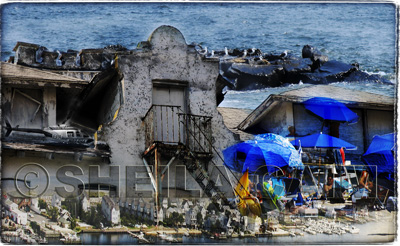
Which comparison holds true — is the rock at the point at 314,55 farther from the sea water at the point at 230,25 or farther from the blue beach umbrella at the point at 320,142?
the blue beach umbrella at the point at 320,142

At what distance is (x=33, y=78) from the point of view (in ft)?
101

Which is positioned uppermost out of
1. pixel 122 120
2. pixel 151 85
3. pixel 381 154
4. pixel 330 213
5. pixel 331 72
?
pixel 331 72

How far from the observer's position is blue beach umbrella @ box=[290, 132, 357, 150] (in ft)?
105

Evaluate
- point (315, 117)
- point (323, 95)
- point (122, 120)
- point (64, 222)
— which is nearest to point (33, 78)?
point (122, 120)

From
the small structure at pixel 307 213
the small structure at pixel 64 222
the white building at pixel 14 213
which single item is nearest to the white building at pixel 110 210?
the small structure at pixel 64 222

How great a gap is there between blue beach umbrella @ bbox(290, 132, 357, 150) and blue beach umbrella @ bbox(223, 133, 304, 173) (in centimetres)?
57

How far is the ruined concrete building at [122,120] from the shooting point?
3034 cm

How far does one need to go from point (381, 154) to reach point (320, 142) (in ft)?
6.86

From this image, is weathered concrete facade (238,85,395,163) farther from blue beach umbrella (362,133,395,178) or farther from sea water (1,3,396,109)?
sea water (1,3,396,109)

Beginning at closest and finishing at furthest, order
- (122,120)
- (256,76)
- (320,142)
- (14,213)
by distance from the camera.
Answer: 1. (14,213)
2. (122,120)
3. (320,142)
4. (256,76)

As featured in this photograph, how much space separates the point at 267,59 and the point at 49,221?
28.8ft

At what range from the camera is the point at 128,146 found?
100 ft

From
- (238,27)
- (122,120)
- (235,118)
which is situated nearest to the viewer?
(122,120)

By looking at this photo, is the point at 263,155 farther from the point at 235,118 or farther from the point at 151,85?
the point at 151,85
